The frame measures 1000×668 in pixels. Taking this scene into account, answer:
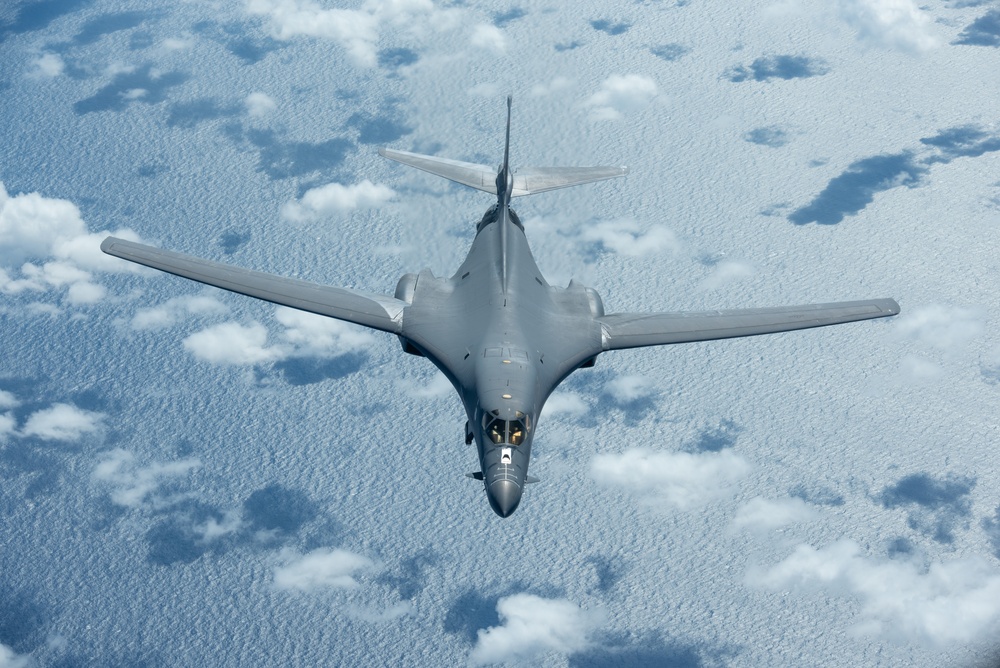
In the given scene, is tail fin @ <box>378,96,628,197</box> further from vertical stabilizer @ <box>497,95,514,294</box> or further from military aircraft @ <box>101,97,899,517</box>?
military aircraft @ <box>101,97,899,517</box>

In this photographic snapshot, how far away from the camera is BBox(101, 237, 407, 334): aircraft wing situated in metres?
53.7

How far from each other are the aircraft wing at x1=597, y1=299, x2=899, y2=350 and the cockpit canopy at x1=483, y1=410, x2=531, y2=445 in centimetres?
1080

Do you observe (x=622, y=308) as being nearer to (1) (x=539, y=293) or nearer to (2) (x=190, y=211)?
(1) (x=539, y=293)

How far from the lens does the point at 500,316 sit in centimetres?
5156

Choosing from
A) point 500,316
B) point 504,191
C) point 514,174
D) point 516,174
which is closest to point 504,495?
point 500,316

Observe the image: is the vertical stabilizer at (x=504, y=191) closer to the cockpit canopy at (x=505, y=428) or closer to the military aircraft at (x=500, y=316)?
the military aircraft at (x=500, y=316)

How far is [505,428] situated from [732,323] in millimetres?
16215

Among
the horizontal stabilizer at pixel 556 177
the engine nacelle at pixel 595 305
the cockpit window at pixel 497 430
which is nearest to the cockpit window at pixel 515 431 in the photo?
the cockpit window at pixel 497 430

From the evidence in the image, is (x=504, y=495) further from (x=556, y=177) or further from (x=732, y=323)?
(x=556, y=177)

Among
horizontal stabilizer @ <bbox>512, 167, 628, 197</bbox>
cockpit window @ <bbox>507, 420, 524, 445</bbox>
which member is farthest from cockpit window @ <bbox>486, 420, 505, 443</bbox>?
horizontal stabilizer @ <bbox>512, 167, 628, 197</bbox>

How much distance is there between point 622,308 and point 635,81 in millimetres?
33230

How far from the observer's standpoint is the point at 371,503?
232 ft

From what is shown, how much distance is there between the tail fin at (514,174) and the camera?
63.0 m

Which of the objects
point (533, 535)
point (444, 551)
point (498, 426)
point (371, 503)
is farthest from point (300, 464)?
point (498, 426)
